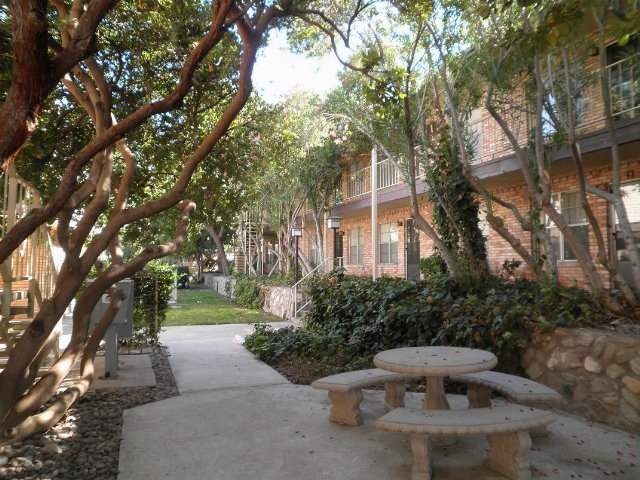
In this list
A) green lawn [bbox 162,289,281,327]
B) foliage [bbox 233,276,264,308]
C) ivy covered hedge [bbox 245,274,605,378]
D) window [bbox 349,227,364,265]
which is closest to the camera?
ivy covered hedge [bbox 245,274,605,378]

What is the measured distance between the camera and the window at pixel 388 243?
1716 cm

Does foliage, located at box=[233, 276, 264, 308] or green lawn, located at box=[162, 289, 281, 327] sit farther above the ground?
foliage, located at box=[233, 276, 264, 308]

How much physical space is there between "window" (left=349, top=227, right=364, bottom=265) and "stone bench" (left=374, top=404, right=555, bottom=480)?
15.6m

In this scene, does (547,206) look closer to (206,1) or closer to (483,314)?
(483,314)

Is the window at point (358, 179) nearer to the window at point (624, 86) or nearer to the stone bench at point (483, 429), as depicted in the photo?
the window at point (624, 86)

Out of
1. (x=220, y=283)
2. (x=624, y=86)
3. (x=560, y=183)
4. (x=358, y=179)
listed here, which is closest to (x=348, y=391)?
(x=624, y=86)

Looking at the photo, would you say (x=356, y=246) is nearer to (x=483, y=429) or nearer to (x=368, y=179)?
(x=368, y=179)

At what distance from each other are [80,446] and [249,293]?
15.8 meters

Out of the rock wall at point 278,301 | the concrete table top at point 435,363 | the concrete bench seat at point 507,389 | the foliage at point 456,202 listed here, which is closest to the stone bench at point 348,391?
the concrete table top at point 435,363

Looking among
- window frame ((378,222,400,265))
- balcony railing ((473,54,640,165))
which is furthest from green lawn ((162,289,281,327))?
balcony railing ((473,54,640,165))

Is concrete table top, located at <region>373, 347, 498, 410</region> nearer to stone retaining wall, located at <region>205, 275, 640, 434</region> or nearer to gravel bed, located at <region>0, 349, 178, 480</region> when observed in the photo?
stone retaining wall, located at <region>205, 275, 640, 434</region>

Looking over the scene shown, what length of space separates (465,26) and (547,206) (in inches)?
152

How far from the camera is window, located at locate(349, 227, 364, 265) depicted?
19489mm

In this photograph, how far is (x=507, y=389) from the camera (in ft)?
14.5
